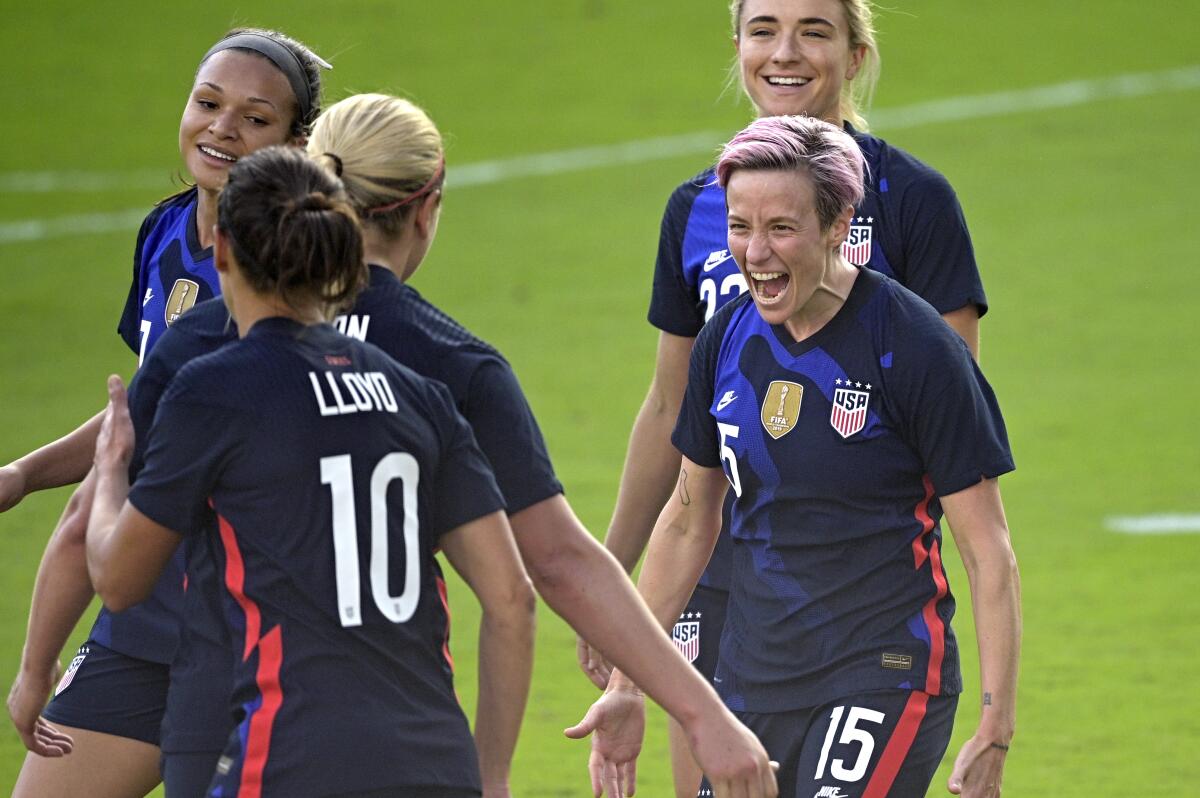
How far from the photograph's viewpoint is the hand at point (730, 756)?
11.7 feet

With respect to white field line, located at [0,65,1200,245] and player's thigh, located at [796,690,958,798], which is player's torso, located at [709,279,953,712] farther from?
white field line, located at [0,65,1200,245]

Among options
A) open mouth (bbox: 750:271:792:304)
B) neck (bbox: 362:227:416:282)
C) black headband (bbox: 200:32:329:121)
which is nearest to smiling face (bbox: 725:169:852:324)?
open mouth (bbox: 750:271:792:304)

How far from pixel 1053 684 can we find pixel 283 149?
5.75 m

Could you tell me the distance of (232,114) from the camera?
15.1ft

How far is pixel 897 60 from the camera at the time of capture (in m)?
19.9

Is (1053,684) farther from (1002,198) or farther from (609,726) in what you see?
(1002,198)

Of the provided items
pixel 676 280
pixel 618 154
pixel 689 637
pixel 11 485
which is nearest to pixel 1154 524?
pixel 689 637

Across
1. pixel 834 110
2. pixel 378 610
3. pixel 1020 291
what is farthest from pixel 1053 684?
pixel 1020 291

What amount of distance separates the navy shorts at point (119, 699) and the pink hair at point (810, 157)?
1721 mm

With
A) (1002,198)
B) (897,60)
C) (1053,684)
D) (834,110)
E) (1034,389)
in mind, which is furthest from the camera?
(897,60)

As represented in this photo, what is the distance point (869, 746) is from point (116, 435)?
5.69ft

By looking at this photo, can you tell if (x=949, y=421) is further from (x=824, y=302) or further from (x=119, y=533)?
(x=119, y=533)

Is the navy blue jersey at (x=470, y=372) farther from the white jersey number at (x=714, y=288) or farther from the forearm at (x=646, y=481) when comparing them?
the forearm at (x=646, y=481)

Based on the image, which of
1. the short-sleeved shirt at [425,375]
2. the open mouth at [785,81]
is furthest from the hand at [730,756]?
the open mouth at [785,81]
